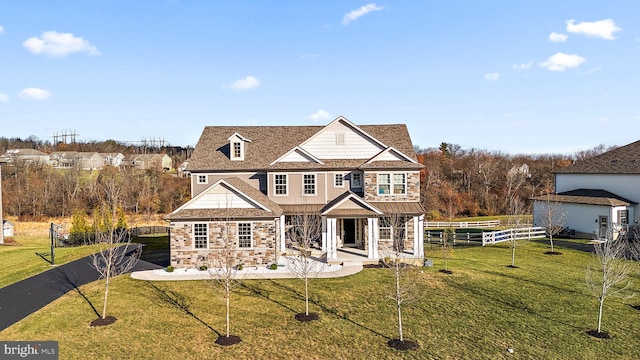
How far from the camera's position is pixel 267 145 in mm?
31734

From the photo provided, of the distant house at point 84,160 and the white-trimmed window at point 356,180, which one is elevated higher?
the distant house at point 84,160

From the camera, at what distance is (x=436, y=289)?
19.8 meters

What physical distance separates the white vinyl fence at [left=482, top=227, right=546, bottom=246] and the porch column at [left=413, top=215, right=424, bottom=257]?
10375 millimetres

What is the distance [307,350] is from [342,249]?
563 inches

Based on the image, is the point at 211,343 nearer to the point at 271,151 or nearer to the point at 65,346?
the point at 65,346

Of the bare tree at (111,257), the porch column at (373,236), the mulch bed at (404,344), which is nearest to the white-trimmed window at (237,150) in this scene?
the bare tree at (111,257)

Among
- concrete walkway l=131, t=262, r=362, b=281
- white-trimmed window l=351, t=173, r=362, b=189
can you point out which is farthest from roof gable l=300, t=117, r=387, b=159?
concrete walkway l=131, t=262, r=362, b=281

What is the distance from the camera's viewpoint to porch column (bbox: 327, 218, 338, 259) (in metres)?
25.1

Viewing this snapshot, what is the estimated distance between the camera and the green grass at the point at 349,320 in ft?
45.6

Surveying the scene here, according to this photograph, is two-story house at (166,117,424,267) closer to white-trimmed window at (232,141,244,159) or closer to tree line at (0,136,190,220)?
white-trimmed window at (232,141,244,159)

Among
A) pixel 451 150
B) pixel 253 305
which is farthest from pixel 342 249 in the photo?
pixel 451 150

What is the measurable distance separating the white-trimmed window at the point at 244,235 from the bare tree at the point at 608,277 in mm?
16714

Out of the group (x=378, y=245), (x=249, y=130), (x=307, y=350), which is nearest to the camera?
(x=307, y=350)

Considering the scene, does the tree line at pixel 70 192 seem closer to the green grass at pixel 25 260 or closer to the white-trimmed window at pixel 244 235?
the green grass at pixel 25 260
